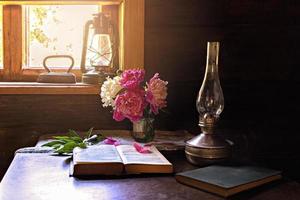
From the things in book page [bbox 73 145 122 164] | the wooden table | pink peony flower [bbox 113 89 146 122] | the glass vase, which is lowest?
the wooden table

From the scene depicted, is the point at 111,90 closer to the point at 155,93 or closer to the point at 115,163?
the point at 155,93

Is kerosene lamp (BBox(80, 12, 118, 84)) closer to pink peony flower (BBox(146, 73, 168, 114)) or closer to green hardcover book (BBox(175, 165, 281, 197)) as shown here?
pink peony flower (BBox(146, 73, 168, 114))

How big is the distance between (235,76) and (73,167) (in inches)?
34.8

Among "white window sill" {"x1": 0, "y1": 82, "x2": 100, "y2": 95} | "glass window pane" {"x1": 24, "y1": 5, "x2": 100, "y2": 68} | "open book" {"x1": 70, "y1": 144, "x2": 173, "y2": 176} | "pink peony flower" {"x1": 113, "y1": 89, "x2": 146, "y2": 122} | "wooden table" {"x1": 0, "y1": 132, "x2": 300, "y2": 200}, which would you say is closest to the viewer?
"wooden table" {"x1": 0, "y1": 132, "x2": 300, "y2": 200}

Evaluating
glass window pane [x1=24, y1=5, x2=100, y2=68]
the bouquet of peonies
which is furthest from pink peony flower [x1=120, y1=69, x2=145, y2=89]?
glass window pane [x1=24, y1=5, x2=100, y2=68]

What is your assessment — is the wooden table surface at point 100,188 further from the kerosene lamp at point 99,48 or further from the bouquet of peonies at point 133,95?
the kerosene lamp at point 99,48

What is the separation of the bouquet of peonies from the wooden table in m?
0.28

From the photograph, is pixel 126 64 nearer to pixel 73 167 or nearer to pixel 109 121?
pixel 109 121

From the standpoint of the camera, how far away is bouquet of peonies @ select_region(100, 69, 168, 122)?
4.54ft

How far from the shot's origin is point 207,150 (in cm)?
119

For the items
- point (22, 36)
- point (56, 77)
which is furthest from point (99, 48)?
point (22, 36)

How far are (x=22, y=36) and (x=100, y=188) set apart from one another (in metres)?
1.06

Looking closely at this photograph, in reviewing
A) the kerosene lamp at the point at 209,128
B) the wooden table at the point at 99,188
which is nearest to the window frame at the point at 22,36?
the kerosene lamp at the point at 209,128

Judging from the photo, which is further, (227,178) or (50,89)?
(50,89)
